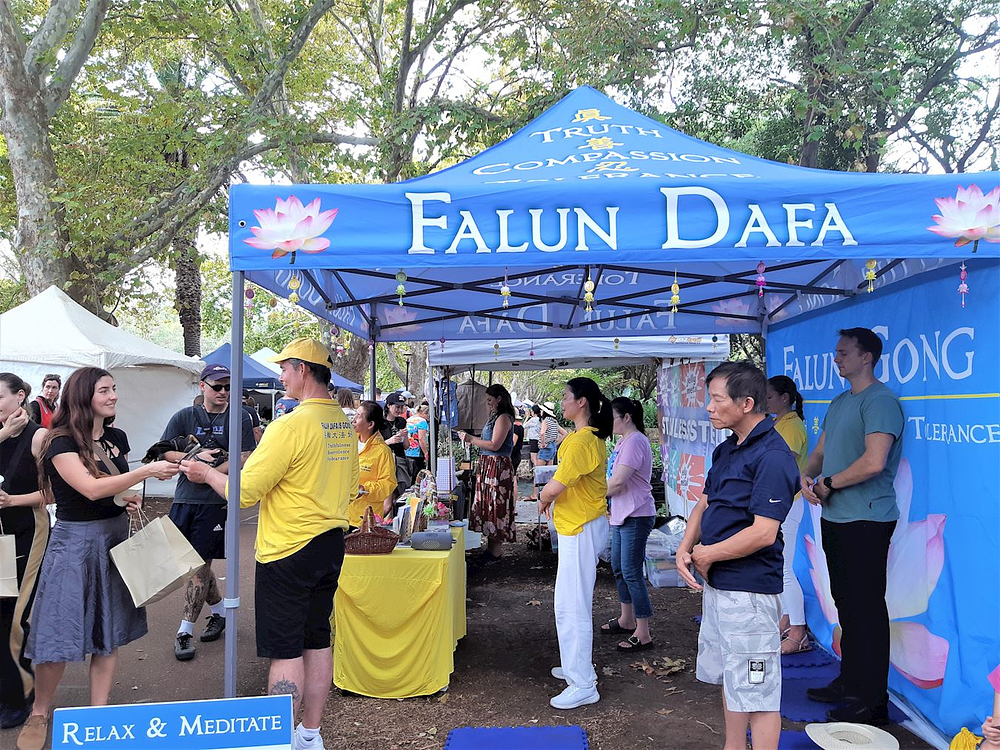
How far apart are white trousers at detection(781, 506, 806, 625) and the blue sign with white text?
11.8 ft

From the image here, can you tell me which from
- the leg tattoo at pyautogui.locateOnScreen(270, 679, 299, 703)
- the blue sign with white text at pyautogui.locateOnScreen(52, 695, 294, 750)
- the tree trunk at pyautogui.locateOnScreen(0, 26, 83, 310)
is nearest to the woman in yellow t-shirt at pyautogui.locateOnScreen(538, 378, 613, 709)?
the leg tattoo at pyautogui.locateOnScreen(270, 679, 299, 703)

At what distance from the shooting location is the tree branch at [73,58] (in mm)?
8578

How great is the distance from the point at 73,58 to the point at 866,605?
10.0 meters

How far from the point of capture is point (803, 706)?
3.68 metres

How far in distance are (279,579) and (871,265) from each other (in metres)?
2.90

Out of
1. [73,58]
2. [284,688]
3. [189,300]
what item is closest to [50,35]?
[73,58]

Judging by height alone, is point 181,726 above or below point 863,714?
above

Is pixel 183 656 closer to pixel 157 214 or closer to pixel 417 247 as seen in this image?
pixel 417 247

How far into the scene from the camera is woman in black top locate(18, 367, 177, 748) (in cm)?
303

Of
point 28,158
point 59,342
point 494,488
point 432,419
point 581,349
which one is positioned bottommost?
point 494,488

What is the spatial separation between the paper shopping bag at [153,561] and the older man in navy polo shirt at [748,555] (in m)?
2.15

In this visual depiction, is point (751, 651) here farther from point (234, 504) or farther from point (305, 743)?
point (234, 504)

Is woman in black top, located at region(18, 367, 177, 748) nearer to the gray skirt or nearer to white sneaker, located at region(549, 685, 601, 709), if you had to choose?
the gray skirt

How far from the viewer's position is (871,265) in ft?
10.4
